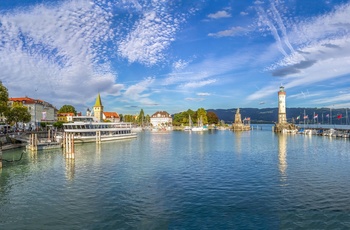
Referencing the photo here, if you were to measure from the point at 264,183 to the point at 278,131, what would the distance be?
13650cm

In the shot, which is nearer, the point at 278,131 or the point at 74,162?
the point at 74,162

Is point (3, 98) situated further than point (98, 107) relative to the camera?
No

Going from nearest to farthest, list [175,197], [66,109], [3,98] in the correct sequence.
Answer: [175,197]
[3,98]
[66,109]

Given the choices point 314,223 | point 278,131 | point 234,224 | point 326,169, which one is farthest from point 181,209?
point 278,131

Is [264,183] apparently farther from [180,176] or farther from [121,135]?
[121,135]

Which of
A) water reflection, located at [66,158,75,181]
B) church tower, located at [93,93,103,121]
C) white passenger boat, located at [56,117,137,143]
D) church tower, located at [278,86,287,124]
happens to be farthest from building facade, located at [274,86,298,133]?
water reflection, located at [66,158,75,181]

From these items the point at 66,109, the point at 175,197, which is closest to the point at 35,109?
the point at 66,109

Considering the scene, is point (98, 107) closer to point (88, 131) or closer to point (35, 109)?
point (35, 109)

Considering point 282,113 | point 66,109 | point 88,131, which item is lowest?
point 88,131

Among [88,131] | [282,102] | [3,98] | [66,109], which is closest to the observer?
[3,98]

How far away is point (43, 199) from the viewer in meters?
26.1

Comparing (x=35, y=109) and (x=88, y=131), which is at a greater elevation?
(x=35, y=109)

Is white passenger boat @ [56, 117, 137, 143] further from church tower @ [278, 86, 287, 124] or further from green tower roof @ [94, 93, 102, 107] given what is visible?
church tower @ [278, 86, 287, 124]

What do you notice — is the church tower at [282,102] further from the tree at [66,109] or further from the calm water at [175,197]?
the tree at [66,109]
